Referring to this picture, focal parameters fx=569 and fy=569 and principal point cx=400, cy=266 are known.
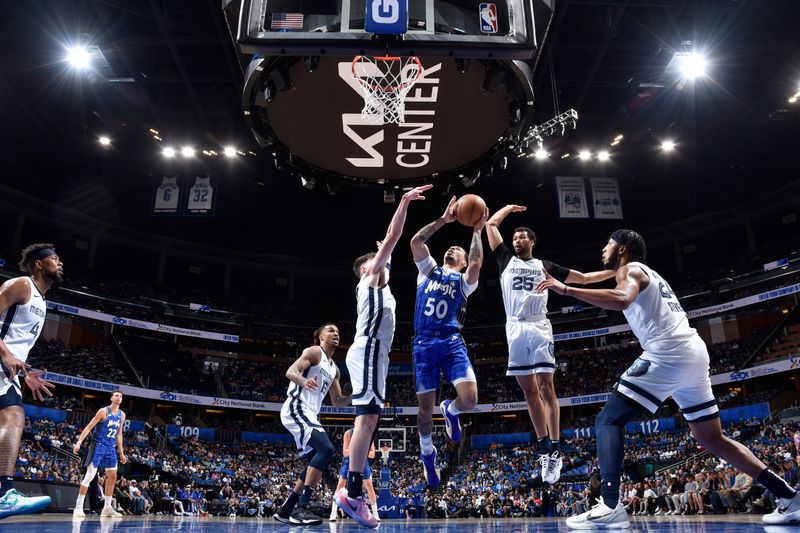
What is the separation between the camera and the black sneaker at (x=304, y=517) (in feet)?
19.8

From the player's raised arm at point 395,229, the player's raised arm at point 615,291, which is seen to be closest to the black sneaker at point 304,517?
the player's raised arm at point 395,229

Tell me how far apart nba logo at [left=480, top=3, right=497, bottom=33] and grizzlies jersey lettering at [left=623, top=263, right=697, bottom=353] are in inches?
135

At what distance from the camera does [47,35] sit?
16.0m

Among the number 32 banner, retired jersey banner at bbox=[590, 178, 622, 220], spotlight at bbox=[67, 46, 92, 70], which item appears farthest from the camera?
retired jersey banner at bbox=[590, 178, 622, 220]

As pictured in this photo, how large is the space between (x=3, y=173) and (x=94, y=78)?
11951 millimetres

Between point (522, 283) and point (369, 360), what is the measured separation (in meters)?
2.16

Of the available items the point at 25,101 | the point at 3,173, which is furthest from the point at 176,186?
the point at 3,173

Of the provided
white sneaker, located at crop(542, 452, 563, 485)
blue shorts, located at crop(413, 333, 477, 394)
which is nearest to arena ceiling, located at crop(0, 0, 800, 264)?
blue shorts, located at crop(413, 333, 477, 394)

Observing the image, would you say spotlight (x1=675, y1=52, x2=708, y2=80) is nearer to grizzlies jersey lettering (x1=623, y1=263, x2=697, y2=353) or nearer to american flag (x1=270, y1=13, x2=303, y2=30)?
american flag (x1=270, y1=13, x2=303, y2=30)

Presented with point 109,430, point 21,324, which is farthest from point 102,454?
point 21,324

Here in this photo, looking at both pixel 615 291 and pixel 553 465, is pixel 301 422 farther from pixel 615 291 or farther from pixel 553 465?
pixel 615 291

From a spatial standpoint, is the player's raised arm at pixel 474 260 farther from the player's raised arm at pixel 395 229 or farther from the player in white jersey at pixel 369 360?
the player's raised arm at pixel 395 229

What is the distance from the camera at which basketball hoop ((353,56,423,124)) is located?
29.7 ft

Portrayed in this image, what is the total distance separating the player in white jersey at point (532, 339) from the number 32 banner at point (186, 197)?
59.0 ft
